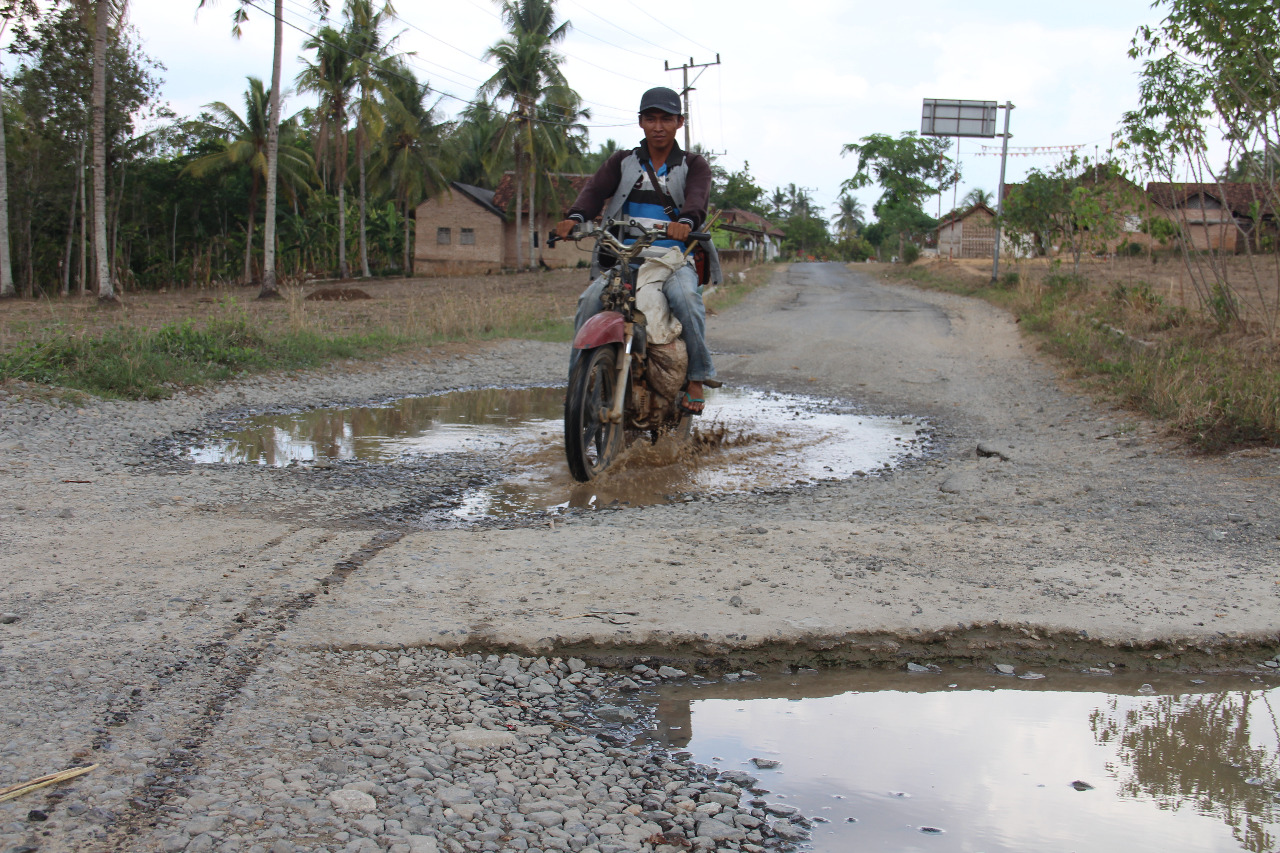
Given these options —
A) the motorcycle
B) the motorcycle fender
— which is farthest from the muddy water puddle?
the motorcycle fender

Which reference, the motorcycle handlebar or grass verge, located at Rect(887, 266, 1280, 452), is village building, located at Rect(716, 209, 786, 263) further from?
the motorcycle handlebar

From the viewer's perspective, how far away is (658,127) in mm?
5391

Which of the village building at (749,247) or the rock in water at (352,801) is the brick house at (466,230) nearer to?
the village building at (749,247)

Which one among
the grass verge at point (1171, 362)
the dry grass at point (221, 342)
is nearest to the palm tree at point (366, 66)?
the dry grass at point (221, 342)

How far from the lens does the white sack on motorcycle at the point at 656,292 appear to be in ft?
17.8

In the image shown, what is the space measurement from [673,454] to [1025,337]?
407 inches

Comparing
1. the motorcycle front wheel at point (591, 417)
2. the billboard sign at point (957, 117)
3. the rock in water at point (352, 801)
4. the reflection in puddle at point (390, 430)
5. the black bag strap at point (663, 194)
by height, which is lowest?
the rock in water at point (352, 801)

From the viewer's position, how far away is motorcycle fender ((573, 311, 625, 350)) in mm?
4969

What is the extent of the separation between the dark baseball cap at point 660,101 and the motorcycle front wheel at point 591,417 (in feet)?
4.50

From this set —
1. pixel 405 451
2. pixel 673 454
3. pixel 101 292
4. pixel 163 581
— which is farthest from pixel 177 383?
pixel 101 292

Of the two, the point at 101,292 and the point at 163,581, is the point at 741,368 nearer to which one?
the point at 163,581

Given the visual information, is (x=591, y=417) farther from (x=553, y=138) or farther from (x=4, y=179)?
(x=553, y=138)

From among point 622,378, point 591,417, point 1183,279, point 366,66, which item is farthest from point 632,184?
point 366,66

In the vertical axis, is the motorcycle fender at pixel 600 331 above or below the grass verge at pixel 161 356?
above
